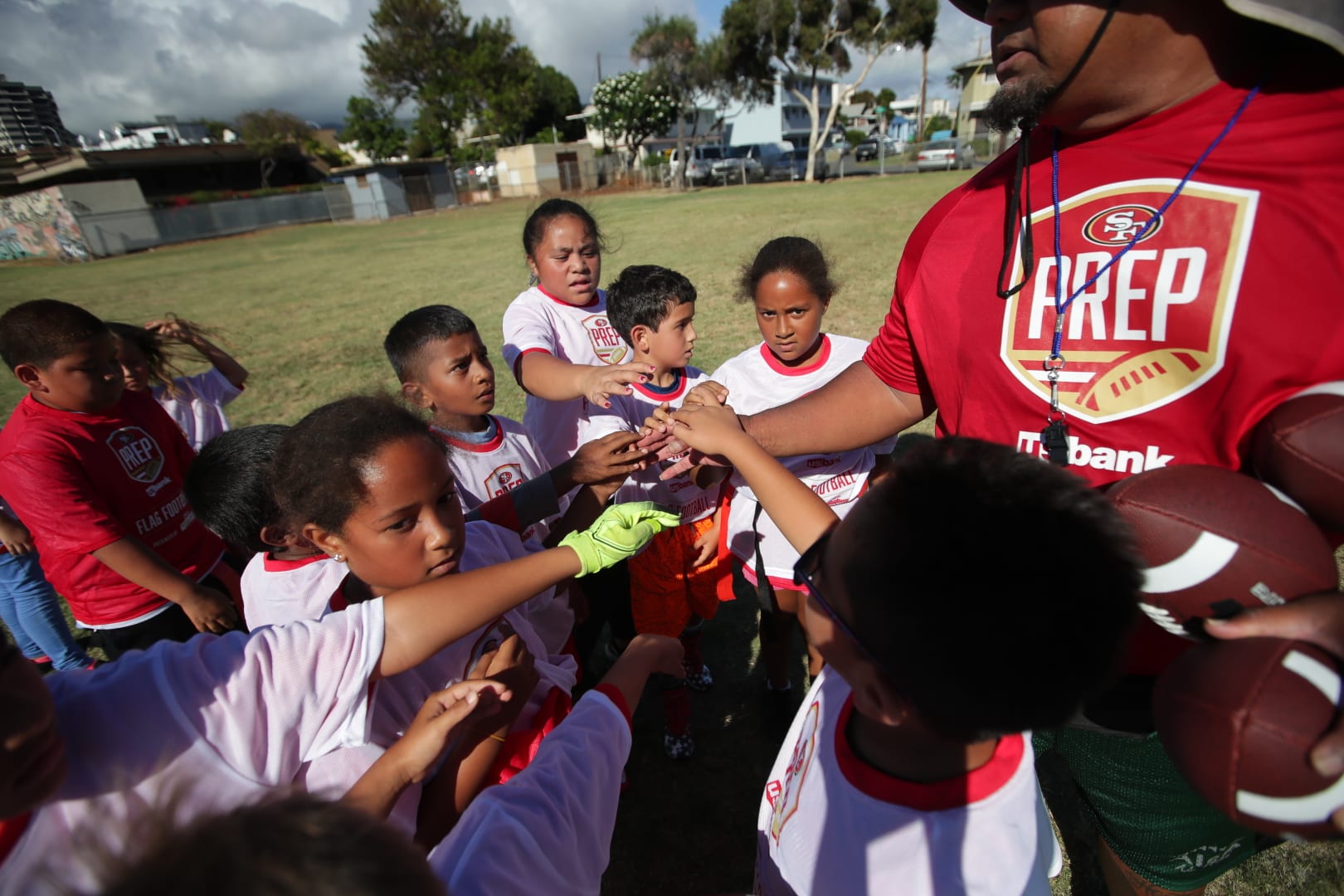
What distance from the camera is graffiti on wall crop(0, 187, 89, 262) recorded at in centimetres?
2812

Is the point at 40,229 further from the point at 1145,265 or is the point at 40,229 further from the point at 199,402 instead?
the point at 1145,265

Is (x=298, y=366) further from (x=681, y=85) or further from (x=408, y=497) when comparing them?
(x=681, y=85)

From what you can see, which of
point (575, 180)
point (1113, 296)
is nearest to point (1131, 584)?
point (1113, 296)

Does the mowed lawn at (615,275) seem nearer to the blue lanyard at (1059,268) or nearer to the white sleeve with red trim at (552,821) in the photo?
the blue lanyard at (1059,268)

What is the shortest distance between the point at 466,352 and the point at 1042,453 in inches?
87.5

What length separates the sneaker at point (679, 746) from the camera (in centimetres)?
295

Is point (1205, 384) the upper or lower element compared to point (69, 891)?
upper

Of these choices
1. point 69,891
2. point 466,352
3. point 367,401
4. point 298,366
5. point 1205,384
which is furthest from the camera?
point 298,366

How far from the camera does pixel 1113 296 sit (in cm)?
138

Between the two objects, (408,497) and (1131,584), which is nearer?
(1131,584)

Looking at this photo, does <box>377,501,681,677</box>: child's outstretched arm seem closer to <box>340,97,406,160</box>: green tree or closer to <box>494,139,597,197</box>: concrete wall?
<box>494,139,597,197</box>: concrete wall

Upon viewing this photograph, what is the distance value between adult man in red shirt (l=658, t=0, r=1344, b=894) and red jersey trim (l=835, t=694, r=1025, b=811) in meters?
0.50

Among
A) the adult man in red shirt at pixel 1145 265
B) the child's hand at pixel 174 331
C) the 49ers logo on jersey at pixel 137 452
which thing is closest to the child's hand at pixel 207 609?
the 49ers logo on jersey at pixel 137 452

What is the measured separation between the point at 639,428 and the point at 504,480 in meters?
0.74
